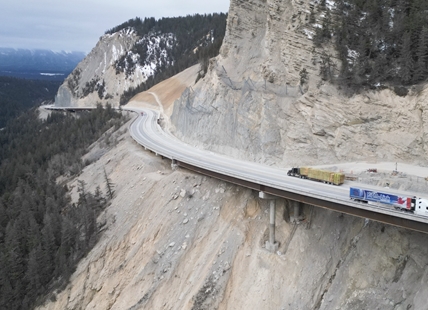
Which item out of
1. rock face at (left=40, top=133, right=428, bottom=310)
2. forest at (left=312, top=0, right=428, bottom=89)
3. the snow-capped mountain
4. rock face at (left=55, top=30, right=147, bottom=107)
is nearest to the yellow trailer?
rock face at (left=40, top=133, right=428, bottom=310)

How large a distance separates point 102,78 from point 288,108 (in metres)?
111

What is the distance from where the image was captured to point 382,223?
22.1 metres

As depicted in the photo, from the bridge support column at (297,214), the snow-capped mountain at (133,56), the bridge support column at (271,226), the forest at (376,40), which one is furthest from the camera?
the snow-capped mountain at (133,56)

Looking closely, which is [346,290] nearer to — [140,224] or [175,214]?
[175,214]

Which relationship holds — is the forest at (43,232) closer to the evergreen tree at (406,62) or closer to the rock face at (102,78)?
the evergreen tree at (406,62)

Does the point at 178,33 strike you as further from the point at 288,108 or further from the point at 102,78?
the point at 288,108

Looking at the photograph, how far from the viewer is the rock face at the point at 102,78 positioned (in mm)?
123562

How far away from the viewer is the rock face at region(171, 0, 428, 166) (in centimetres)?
2767

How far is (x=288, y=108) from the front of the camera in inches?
1287

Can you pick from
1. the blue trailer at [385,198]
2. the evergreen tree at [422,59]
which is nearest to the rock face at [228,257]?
the blue trailer at [385,198]

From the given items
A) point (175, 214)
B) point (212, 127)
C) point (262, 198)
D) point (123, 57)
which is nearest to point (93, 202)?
point (175, 214)

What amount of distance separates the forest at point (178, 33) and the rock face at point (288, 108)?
59262 mm

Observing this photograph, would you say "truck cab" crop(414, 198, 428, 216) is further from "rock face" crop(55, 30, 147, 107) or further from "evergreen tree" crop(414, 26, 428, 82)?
"rock face" crop(55, 30, 147, 107)

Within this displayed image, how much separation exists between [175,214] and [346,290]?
1584 centimetres
